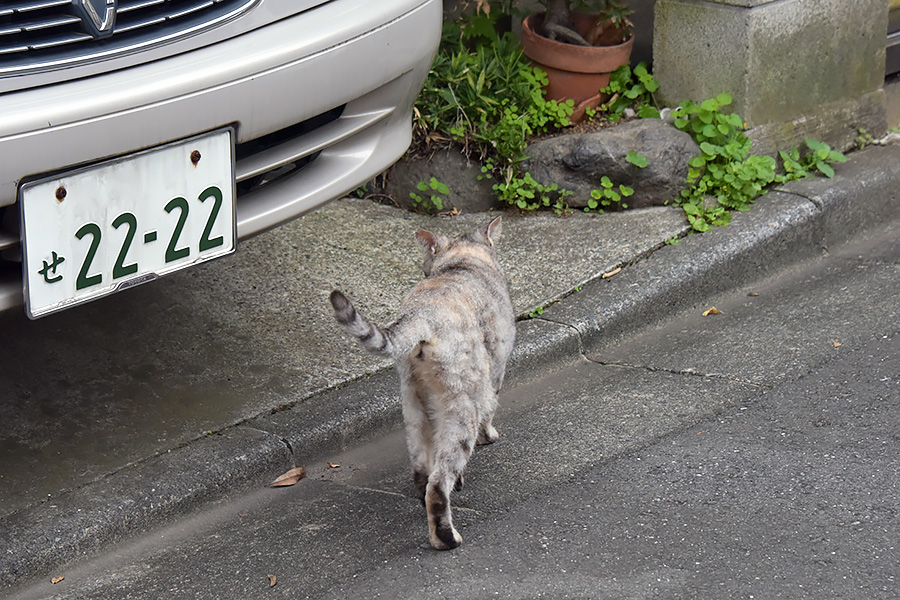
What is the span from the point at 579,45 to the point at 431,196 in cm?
103

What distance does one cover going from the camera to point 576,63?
502 centimetres

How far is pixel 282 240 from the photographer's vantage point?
→ 4457 mm

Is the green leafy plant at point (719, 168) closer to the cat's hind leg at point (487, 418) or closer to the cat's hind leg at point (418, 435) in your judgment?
the cat's hind leg at point (487, 418)

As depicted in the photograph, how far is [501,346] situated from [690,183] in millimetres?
2009

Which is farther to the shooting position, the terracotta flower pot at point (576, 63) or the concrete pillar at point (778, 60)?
the terracotta flower pot at point (576, 63)

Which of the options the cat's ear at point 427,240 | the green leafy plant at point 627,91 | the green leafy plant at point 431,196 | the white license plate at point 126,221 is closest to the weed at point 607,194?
the green leafy plant at point 627,91

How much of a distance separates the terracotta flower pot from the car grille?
2.56m

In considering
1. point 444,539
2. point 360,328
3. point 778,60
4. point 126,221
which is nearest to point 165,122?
point 126,221

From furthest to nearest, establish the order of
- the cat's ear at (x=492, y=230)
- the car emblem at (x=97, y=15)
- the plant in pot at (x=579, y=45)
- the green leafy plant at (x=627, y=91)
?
1. the green leafy plant at (x=627, y=91)
2. the plant in pot at (x=579, y=45)
3. the cat's ear at (x=492, y=230)
4. the car emblem at (x=97, y=15)

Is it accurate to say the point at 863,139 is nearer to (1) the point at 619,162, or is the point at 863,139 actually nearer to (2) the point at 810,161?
(2) the point at 810,161

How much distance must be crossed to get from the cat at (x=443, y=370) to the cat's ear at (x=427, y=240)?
0.67 feet

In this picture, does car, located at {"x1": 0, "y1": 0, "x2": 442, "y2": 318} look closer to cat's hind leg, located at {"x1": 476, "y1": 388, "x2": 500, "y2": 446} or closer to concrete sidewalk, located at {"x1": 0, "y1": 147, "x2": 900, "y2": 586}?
concrete sidewalk, located at {"x1": 0, "y1": 147, "x2": 900, "y2": 586}

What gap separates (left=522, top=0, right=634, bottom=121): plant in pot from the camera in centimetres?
502

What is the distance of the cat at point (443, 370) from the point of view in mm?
2717
